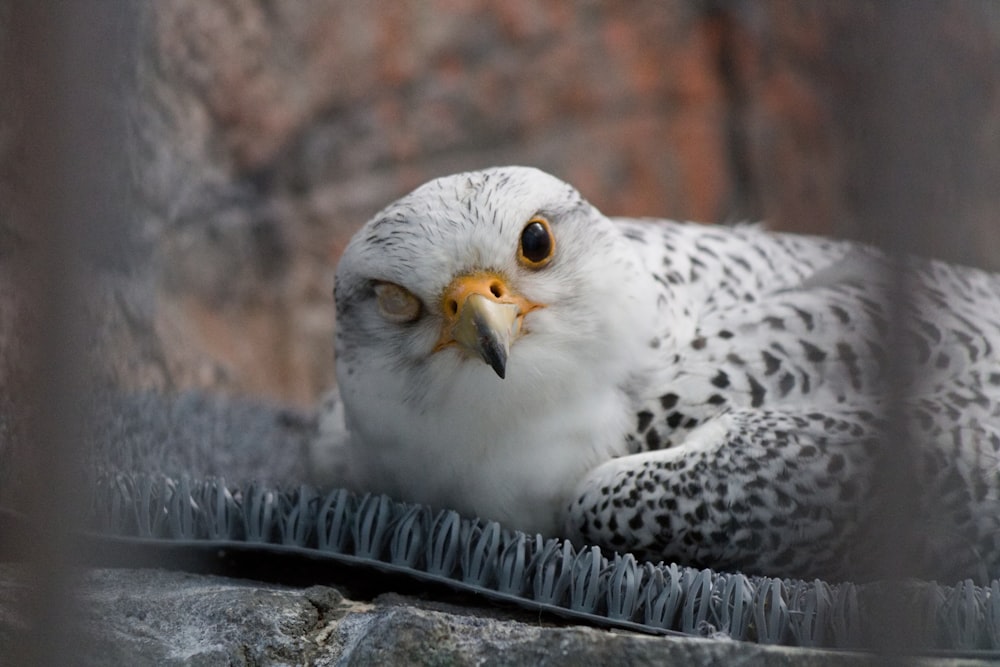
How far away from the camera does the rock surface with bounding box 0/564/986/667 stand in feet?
5.77

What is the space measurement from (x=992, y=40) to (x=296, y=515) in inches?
154

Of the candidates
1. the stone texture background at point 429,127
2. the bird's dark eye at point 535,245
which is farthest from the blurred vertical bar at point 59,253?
the stone texture background at point 429,127

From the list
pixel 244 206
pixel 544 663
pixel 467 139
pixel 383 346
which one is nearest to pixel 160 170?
pixel 244 206

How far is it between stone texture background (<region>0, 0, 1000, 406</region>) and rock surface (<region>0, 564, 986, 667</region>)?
1.53 metres

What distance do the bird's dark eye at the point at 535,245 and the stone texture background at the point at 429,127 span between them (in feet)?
4.70

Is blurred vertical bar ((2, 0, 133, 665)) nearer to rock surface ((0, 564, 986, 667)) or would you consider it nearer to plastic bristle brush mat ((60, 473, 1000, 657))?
rock surface ((0, 564, 986, 667))

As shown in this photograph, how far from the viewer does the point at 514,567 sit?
86.3 inches

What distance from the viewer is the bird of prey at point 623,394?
2264 millimetres

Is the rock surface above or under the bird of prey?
under

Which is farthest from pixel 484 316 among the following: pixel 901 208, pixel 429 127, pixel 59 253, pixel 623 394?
pixel 429 127

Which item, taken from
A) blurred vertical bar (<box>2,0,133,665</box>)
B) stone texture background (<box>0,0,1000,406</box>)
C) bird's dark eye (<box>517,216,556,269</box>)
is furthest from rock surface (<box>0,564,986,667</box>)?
stone texture background (<box>0,0,1000,406</box>)

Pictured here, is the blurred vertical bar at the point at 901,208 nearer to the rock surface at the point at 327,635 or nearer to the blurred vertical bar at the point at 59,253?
the rock surface at the point at 327,635

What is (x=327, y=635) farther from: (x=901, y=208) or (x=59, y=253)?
(x=901, y=208)

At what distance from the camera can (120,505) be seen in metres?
2.30
